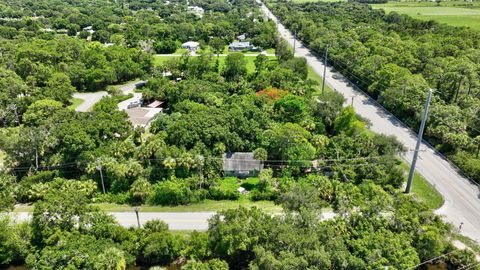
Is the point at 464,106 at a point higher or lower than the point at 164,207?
higher

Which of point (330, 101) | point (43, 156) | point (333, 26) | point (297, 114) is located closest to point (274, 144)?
point (297, 114)

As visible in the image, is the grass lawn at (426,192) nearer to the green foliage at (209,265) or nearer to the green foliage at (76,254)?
the green foliage at (209,265)

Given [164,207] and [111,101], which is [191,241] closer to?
[164,207]

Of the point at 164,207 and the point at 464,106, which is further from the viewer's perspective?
the point at 464,106

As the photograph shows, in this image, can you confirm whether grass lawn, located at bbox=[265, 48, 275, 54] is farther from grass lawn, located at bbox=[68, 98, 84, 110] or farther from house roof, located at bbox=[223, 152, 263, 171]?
house roof, located at bbox=[223, 152, 263, 171]

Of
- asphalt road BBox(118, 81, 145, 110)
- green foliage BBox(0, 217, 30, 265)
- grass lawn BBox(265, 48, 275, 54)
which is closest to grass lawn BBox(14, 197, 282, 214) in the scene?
green foliage BBox(0, 217, 30, 265)

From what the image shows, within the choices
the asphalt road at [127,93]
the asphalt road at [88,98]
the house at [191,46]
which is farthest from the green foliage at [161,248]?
the house at [191,46]
